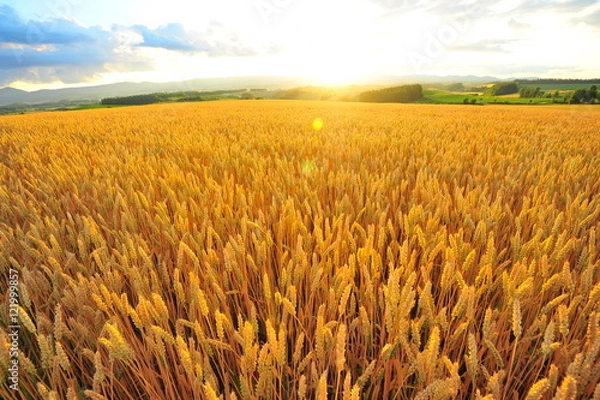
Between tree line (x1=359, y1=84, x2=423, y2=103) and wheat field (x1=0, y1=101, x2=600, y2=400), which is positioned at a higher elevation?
tree line (x1=359, y1=84, x2=423, y2=103)

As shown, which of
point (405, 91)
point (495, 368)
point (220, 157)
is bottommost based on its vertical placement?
point (495, 368)

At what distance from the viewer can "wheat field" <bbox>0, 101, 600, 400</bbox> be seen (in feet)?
2.61

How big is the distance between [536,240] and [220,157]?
251cm

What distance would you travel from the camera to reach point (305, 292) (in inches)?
47.7

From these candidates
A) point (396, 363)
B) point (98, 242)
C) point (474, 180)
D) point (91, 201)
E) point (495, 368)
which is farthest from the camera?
point (474, 180)

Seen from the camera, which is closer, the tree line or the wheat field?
the wheat field

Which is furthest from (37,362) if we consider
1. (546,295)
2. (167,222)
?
(546,295)

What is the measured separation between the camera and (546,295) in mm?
1136

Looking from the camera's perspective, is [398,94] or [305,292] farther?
[398,94]

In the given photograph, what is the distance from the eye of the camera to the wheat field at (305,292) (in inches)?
31.3

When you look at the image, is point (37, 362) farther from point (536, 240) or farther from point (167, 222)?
point (536, 240)

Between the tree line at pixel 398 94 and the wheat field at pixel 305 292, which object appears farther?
the tree line at pixel 398 94

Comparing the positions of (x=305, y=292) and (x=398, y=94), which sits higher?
(x=398, y=94)

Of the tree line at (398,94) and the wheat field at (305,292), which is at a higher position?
the tree line at (398,94)
